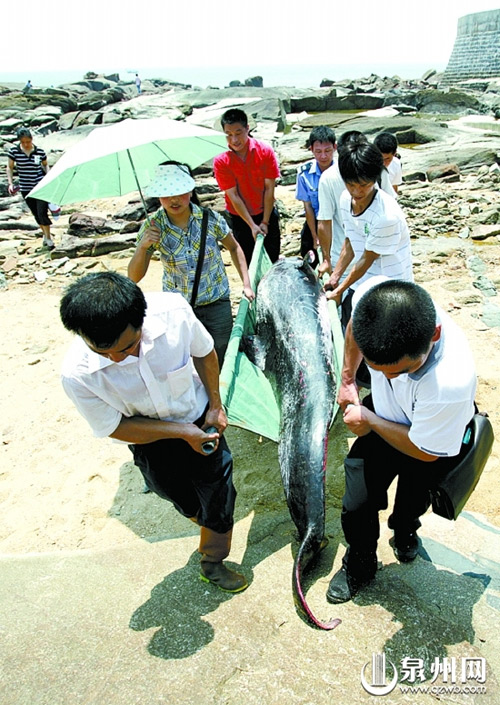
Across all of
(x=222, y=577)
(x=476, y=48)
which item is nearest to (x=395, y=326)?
(x=222, y=577)

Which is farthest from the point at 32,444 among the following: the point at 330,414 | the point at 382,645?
the point at 382,645

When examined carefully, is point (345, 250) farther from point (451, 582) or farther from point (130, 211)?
point (130, 211)

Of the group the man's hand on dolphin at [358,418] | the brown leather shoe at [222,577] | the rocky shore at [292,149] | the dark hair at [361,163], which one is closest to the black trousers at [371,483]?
the man's hand on dolphin at [358,418]

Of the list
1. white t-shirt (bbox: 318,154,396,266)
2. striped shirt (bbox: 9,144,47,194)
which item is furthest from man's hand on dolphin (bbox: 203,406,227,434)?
striped shirt (bbox: 9,144,47,194)

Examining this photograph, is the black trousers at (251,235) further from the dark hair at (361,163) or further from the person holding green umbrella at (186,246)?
the dark hair at (361,163)

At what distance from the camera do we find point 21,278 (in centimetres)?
738

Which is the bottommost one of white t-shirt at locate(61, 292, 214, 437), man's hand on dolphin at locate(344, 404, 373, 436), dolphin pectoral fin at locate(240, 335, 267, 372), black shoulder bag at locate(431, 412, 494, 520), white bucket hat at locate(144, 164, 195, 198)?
dolphin pectoral fin at locate(240, 335, 267, 372)

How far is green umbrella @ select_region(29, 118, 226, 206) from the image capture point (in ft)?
11.6

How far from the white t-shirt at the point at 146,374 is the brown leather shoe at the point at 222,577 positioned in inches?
31.5

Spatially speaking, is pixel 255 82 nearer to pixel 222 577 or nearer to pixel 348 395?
pixel 348 395

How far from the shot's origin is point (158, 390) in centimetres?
213

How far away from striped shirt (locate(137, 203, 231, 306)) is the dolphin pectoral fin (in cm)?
47

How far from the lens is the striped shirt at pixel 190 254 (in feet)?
11.0

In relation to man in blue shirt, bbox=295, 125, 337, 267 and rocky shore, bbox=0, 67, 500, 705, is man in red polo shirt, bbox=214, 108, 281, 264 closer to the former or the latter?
Result: man in blue shirt, bbox=295, 125, 337, 267
